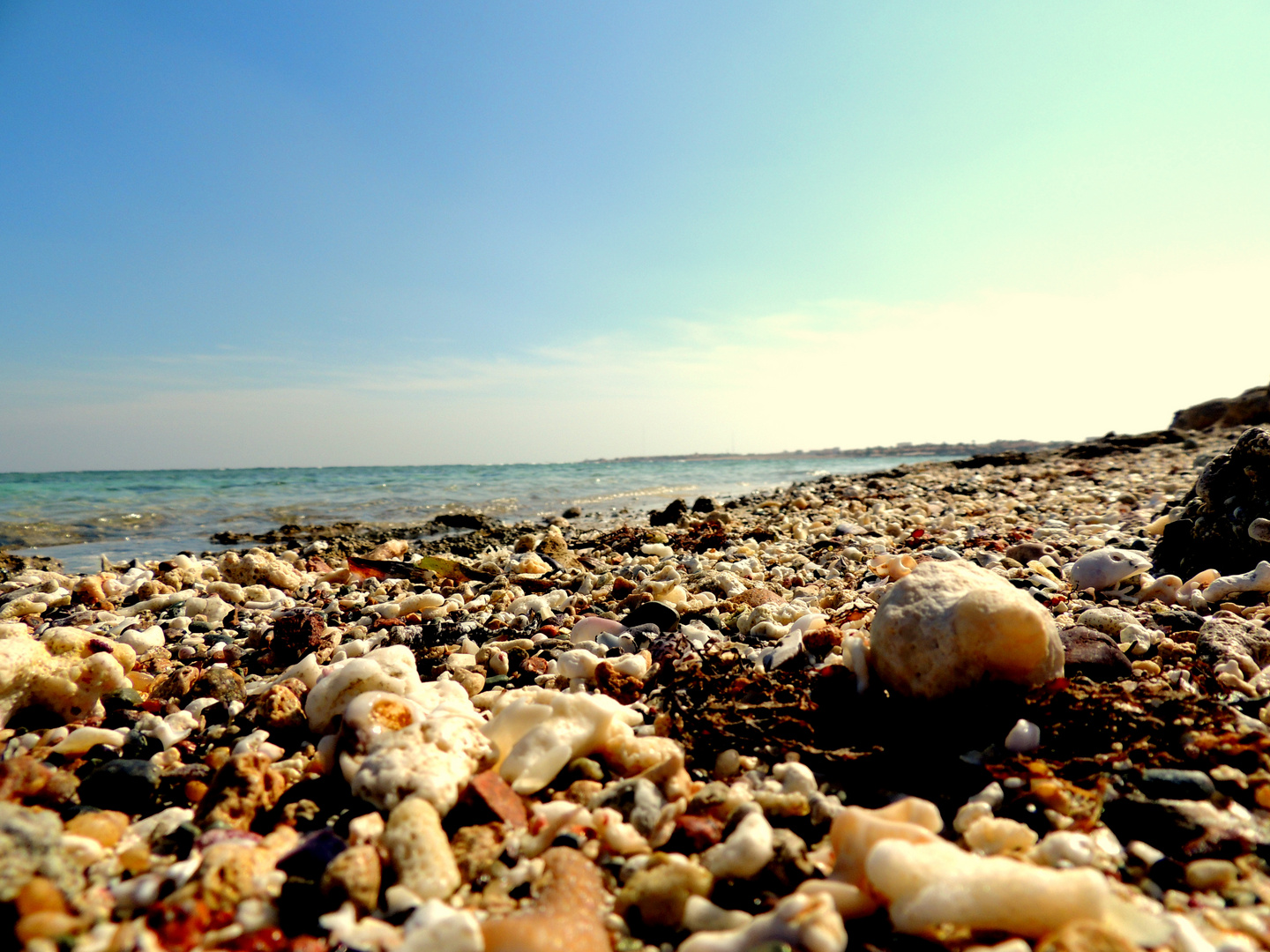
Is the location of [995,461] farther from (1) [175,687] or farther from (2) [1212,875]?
(1) [175,687]

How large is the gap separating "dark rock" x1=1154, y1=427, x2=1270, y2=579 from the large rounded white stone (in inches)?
93.0

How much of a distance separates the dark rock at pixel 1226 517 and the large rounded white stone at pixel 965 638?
7.75 ft

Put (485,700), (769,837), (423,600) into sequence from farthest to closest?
(423,600), (485,700), (769,837)

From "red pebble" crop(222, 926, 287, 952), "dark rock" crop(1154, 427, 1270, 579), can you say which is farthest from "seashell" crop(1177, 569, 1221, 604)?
"red pebble" crop(222, 926, 287, 952)

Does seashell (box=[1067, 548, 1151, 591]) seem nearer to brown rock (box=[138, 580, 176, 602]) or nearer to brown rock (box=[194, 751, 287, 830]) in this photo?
brown rock (box=[194, 751, 287, 830])

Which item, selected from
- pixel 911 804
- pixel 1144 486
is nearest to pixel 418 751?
pixel 911 804

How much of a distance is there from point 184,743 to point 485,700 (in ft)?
3.39

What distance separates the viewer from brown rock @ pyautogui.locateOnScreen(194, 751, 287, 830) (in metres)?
1.75

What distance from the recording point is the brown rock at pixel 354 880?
1410 millimetres

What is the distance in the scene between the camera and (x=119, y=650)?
2.83 metres

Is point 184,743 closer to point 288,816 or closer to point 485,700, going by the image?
point 288,816

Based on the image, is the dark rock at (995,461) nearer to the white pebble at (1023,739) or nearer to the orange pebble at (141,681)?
the white pebble at (1023,739)

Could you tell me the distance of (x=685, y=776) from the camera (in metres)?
1.88

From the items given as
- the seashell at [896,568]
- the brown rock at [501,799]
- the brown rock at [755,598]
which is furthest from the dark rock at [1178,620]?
the brown rock at [501,799]
